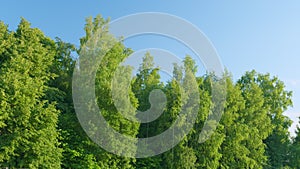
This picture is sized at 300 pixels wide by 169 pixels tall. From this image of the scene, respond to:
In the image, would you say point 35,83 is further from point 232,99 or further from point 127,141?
point 232,99

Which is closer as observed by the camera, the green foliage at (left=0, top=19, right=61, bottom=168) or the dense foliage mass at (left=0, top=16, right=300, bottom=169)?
the green foliage at (left=0, top=19, right=61, bottom=168)

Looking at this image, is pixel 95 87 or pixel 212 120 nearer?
pixel 95 87

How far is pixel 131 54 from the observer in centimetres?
2616

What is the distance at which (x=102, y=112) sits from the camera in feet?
71.5

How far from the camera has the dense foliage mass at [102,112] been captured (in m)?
18.8

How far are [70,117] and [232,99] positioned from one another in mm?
13605

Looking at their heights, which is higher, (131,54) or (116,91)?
(131,54)

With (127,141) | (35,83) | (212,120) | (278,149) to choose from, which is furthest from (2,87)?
(278,149)

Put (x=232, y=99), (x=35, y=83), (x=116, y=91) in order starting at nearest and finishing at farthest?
(x=35, y=83), (x=116, y=91), (x=232, y=99)

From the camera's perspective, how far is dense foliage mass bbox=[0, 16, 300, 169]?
1883 cm

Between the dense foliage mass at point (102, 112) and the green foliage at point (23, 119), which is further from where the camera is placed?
the dense foliage mass at point (102, 112)

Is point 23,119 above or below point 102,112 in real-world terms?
below

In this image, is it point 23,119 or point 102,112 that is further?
point 102,112

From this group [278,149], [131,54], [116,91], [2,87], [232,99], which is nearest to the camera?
[2,87]
